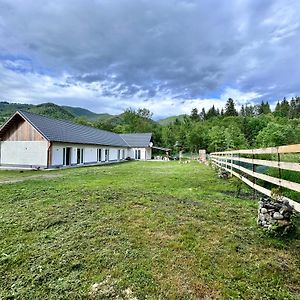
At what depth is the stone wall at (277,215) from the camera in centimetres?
354

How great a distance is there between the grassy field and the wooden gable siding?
600 inches

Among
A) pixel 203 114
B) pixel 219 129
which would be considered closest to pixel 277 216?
pixel 219 129

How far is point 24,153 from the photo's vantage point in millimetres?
19625

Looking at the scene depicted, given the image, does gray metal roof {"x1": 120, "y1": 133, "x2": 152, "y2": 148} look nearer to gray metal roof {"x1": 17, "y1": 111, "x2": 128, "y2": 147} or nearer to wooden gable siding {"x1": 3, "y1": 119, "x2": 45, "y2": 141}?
gray metal roof {"x1": 17, "y1": 111, "x2": 128, "y2": 147}

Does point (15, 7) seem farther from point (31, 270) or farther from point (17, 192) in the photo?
point (31, 270)

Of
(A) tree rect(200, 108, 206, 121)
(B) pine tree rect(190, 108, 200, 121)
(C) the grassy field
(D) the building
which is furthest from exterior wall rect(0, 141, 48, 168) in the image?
(A) tree rect(200, 108, 206, 121)

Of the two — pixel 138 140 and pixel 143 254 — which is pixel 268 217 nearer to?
pixel 143 254

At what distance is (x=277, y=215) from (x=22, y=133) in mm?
20055

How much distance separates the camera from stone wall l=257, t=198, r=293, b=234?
11.6 feet

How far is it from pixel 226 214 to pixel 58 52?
1911cm

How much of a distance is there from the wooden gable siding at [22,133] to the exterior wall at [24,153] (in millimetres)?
306

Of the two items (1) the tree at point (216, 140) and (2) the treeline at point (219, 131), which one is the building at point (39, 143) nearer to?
(2) the treeline at point (219, 131)

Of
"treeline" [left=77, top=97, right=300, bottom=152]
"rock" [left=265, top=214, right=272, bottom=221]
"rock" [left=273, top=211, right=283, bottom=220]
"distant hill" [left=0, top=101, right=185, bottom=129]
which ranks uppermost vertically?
"distant hill" [left=0, top=101, right=185, bottom=129]

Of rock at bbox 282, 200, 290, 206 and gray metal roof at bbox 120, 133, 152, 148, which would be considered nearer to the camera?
rock at bbox 282, 200, 290, 206
